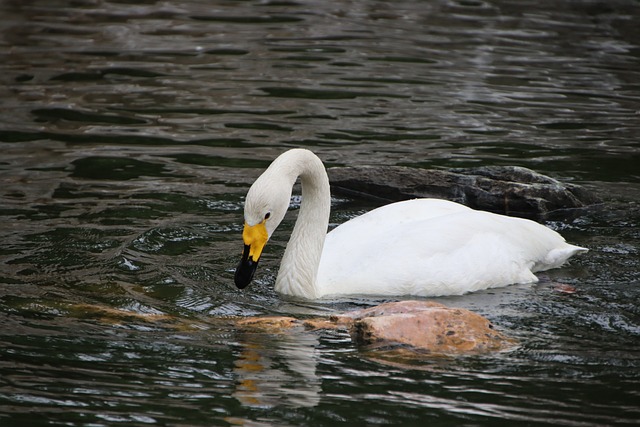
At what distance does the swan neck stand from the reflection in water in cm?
98

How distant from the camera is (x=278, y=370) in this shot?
20.6ft

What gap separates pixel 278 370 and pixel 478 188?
15.8ft

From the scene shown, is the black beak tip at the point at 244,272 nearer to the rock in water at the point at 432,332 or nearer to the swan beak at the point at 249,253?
the swan beak at the point at 249,253

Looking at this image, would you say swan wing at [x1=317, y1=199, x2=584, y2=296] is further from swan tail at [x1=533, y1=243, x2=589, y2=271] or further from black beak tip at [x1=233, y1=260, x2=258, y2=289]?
black beak tip at [x1=233, y1=260, x2=258, y2=289]

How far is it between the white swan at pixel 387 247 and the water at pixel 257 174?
0.79ft

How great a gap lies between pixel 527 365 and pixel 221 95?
9.19 m

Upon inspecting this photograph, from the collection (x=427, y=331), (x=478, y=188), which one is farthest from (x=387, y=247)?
(x=478, y=188)

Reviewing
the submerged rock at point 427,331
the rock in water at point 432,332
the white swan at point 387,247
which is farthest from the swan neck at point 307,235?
the rock in water at point 432,332

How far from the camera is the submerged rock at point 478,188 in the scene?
10398 mm

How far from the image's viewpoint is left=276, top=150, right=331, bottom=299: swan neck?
313 inches

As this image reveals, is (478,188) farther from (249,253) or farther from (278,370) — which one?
(278,370)

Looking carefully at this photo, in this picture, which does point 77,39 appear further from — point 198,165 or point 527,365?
point 527,365

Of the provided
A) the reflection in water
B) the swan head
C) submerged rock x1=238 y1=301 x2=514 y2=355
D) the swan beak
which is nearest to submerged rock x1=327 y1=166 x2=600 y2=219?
the swan head

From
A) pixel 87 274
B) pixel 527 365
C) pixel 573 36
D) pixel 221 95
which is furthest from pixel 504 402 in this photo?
pixel 573 36
